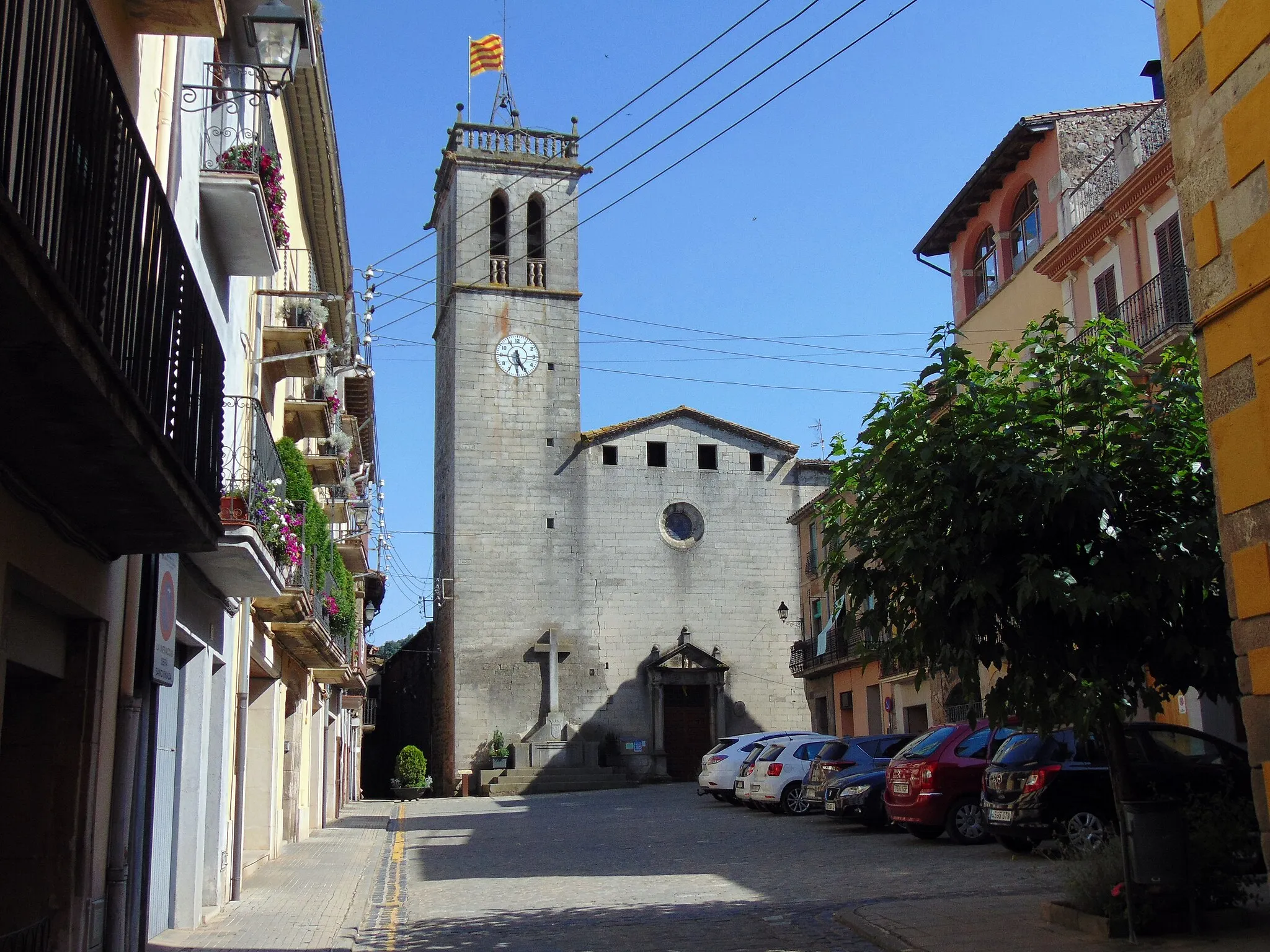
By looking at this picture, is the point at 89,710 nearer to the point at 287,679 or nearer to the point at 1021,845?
the point at 1021,845

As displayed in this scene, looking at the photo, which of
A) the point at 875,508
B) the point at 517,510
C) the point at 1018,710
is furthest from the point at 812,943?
the point at 517,510

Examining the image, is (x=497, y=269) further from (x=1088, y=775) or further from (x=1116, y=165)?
(x=1088, y=775)

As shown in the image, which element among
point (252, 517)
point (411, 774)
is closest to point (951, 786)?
point (252, 517)

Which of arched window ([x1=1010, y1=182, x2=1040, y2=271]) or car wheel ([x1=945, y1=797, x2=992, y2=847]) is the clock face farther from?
car wheel ([x1=945, y1=797, x2=992, y2=847])

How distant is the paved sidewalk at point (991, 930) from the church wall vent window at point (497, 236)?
122 feet

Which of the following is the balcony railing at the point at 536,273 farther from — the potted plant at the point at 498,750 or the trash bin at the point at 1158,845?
the trash bin at the point at 1158,845

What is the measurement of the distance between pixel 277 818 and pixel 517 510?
2662 cm

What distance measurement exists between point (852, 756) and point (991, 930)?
1127cm

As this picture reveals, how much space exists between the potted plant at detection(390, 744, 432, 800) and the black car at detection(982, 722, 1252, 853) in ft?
90.6

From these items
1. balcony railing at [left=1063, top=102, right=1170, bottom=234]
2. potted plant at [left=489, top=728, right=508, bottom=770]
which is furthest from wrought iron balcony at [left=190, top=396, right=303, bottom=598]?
potted plant at [left=489, top=728, right=508, bottom=770]

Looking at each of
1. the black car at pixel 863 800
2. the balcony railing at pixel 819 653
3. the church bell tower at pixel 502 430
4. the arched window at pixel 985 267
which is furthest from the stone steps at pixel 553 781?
the black car at pixel 863 800

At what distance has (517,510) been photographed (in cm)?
4353

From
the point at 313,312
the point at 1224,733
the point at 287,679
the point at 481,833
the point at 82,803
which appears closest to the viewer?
the point at 82,803

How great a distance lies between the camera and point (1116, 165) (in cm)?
2161
